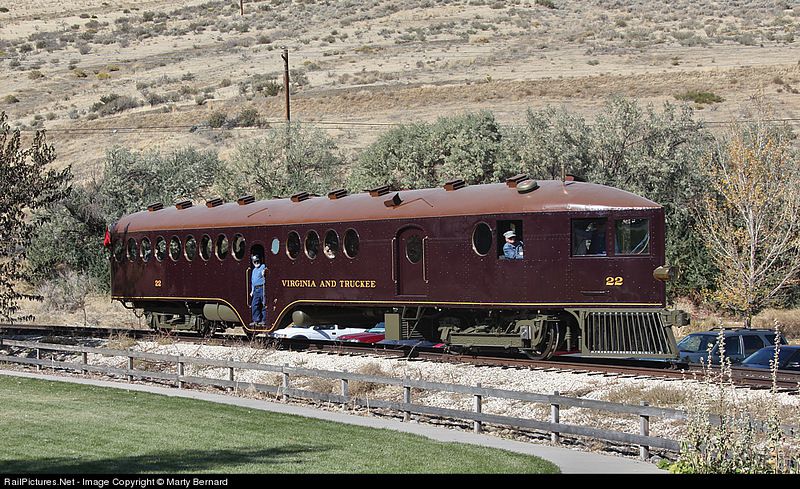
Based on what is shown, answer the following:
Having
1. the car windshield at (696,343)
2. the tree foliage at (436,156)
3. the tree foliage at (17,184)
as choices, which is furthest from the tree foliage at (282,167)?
the car windshield at (696,343)

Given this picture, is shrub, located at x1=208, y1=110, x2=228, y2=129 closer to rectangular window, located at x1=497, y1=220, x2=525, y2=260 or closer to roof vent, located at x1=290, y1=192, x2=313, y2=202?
roof vent, located at x1=290, y1=192, x2=313, y2=202

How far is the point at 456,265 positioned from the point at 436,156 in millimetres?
24018

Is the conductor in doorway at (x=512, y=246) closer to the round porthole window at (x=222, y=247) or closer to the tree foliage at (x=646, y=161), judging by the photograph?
the round porthole window at (x=222, y=247)

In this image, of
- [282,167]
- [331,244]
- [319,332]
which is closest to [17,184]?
[319,332]

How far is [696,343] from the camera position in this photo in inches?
968

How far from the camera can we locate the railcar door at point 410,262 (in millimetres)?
22422

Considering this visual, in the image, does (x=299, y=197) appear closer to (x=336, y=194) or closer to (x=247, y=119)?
(x=336, y=194)

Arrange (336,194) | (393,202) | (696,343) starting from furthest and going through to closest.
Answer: (336,194)
(696,343)
(393,202)

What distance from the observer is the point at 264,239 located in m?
25.9

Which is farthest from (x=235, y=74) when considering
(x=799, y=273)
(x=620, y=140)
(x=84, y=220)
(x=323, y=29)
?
(x=799, y=273)

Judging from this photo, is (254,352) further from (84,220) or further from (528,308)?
(84,220)

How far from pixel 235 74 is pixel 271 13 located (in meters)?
29.5

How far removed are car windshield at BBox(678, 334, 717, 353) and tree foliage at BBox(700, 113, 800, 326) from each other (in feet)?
23.9

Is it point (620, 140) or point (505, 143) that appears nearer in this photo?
point (620, 140)
